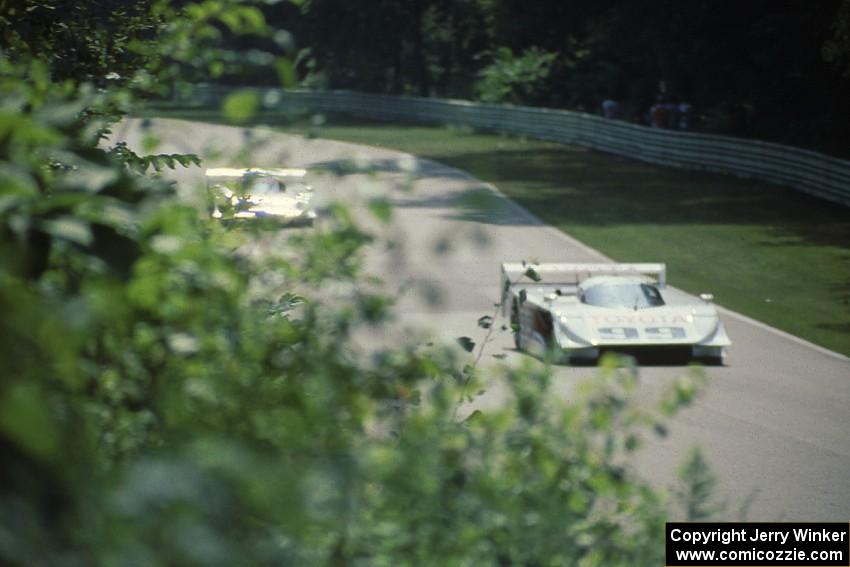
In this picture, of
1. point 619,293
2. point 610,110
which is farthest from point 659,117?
point 619,293

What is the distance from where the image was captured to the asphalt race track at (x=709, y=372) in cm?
365

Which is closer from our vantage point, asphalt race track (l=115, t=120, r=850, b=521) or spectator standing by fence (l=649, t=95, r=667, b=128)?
asphalt race track (l=115, t=120, r=850, b=521)

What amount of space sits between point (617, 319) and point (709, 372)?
1.35 meters

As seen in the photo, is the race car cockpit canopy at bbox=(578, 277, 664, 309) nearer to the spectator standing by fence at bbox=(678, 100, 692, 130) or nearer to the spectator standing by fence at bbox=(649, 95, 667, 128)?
the spectator standing by fence at bbox=(649, 95, 667, 128)

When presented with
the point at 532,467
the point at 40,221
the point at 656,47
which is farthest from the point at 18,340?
the point at 656,47

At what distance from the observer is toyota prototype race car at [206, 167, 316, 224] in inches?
173

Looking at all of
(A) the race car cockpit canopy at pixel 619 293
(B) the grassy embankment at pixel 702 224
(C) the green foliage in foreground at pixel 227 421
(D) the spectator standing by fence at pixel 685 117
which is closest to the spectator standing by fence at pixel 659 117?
(D) the spectator standing by fence at pixel 685 117

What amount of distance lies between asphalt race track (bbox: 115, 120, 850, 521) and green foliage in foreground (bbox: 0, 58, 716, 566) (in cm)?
21

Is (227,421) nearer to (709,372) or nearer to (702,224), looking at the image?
(709,372)

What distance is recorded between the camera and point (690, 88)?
5703 cm

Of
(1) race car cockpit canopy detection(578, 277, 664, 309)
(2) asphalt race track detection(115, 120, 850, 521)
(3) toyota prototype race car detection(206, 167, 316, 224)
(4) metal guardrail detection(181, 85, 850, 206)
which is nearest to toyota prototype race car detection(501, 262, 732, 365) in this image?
(1) race car cockpit canopy detection(578, 277, 664, 309)

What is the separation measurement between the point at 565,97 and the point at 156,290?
61.6 metres

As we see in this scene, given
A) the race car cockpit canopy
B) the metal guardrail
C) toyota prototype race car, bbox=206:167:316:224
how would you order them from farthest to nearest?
the metal guardrail → the race car cockpit canopy → toyota prototype race car, bbox=206:167:316:224

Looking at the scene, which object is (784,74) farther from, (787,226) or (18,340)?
(18,340)
